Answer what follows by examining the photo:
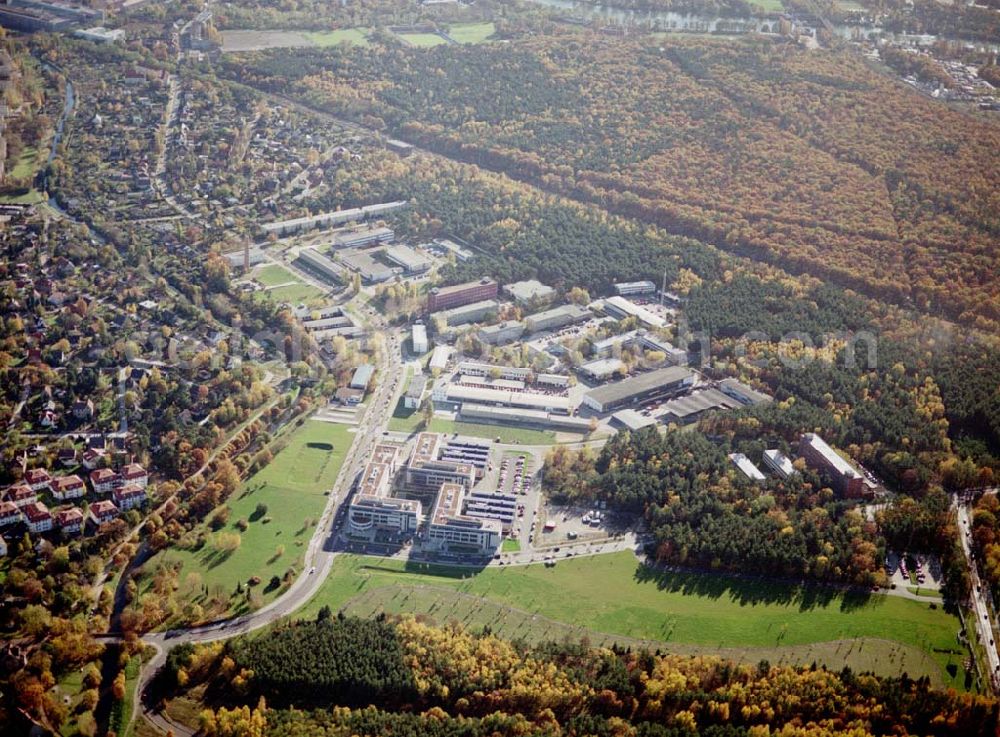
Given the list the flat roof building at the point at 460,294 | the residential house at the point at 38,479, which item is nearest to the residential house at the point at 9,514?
the residential house at the point at 38,479

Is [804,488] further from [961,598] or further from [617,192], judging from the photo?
[617,192]

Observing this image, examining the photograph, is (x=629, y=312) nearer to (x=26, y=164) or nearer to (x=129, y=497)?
(x=129, y=497)

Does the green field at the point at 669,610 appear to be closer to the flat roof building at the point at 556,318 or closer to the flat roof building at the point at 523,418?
the flat roof building at the point at 523,418

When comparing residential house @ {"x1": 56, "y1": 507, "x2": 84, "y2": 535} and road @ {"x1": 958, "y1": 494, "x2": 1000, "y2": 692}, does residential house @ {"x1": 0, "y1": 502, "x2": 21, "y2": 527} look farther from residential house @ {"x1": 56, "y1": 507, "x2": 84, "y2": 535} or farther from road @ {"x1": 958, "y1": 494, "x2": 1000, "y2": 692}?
road @ {"x1": 958, "y1": 494, "x2": 1000, "y2": 692}

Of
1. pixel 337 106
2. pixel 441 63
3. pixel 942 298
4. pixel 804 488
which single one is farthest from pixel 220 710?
pixel 441 63

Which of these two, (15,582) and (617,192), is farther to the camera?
(617,192)

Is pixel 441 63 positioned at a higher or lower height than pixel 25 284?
higher
